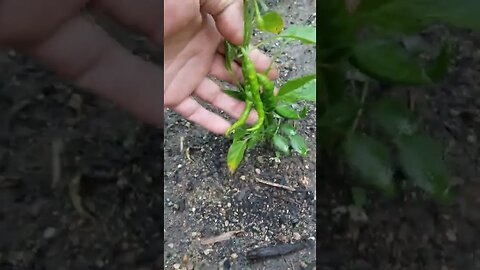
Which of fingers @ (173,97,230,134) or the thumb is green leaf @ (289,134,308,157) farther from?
the thumb

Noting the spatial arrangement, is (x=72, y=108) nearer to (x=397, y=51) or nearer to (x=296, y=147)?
(x=397, y=51)

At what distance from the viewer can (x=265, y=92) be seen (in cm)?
71

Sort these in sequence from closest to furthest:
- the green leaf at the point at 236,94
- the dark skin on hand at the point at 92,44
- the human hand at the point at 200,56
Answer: the dark skin on hand at the point at 92,44 < the human hand at the point at 200,56 < the green leaf at the point at 236,94

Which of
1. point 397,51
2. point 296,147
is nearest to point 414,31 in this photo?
point 397,51

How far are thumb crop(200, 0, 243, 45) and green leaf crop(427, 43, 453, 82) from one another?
0.35 meters

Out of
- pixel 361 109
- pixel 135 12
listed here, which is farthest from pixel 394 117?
pixel 135 12

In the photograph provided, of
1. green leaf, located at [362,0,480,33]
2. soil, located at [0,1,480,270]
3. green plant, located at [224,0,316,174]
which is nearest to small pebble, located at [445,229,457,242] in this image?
soil, located at [0,1,480,270]

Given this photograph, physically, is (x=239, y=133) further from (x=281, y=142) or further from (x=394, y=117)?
(x=394, y=117)

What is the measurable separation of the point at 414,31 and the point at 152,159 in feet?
0.47

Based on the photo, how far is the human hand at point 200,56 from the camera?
61cm

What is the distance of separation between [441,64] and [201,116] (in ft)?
1.61

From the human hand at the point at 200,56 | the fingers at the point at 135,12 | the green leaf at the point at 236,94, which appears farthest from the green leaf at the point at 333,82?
the green leaf at the point at 236,94

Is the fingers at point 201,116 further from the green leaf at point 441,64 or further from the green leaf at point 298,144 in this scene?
the green leaf at point 441,64

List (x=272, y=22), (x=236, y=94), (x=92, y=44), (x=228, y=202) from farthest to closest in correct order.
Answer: (x=228, y=202) → (x=236, y=94) → (x=272, y=22) → (x=92, y=44)
